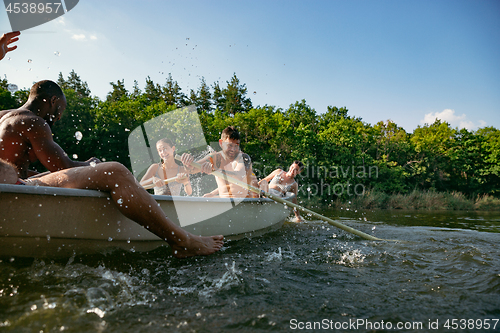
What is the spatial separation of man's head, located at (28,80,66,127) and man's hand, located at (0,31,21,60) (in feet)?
1.25

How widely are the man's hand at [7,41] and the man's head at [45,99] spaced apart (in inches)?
15.0

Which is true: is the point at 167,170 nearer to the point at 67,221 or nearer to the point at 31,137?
the point at 31,137

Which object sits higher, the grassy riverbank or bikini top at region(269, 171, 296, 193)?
bikini top at region(269, 171, 296, 193)

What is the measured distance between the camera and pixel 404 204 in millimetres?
16438

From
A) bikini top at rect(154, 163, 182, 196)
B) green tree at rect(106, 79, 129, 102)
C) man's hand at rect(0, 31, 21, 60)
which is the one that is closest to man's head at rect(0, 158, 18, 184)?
man's hand at rect(0, 31, 21, 60)

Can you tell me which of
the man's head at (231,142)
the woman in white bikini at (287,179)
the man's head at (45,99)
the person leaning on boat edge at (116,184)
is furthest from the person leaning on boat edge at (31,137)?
the woman in white bikini at (287,179)

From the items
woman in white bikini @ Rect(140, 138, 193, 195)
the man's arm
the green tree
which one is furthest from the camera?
the green tree

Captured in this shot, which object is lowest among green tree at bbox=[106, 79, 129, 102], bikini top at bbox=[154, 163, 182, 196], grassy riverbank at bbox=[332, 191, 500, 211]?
grassy riverbank at bbox=[332, 191, 500, 211]

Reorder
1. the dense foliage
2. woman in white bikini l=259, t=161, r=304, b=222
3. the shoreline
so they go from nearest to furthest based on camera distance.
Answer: woman in white bikini l=259, t=161, r=304, b=222
the shoreline
the dense foliage

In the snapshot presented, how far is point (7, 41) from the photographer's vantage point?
2598mm

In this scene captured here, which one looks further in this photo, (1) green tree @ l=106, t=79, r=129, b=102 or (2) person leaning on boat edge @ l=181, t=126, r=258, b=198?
(1) green tree @ l=106, t=79, r=129, b=102

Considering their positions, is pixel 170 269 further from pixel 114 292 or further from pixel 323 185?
pixel 323 185

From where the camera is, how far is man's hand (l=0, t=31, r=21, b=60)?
256cm

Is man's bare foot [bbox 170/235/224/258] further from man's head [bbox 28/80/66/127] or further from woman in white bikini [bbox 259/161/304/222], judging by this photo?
woman in white bikini [bbox 259/161/304/222]
